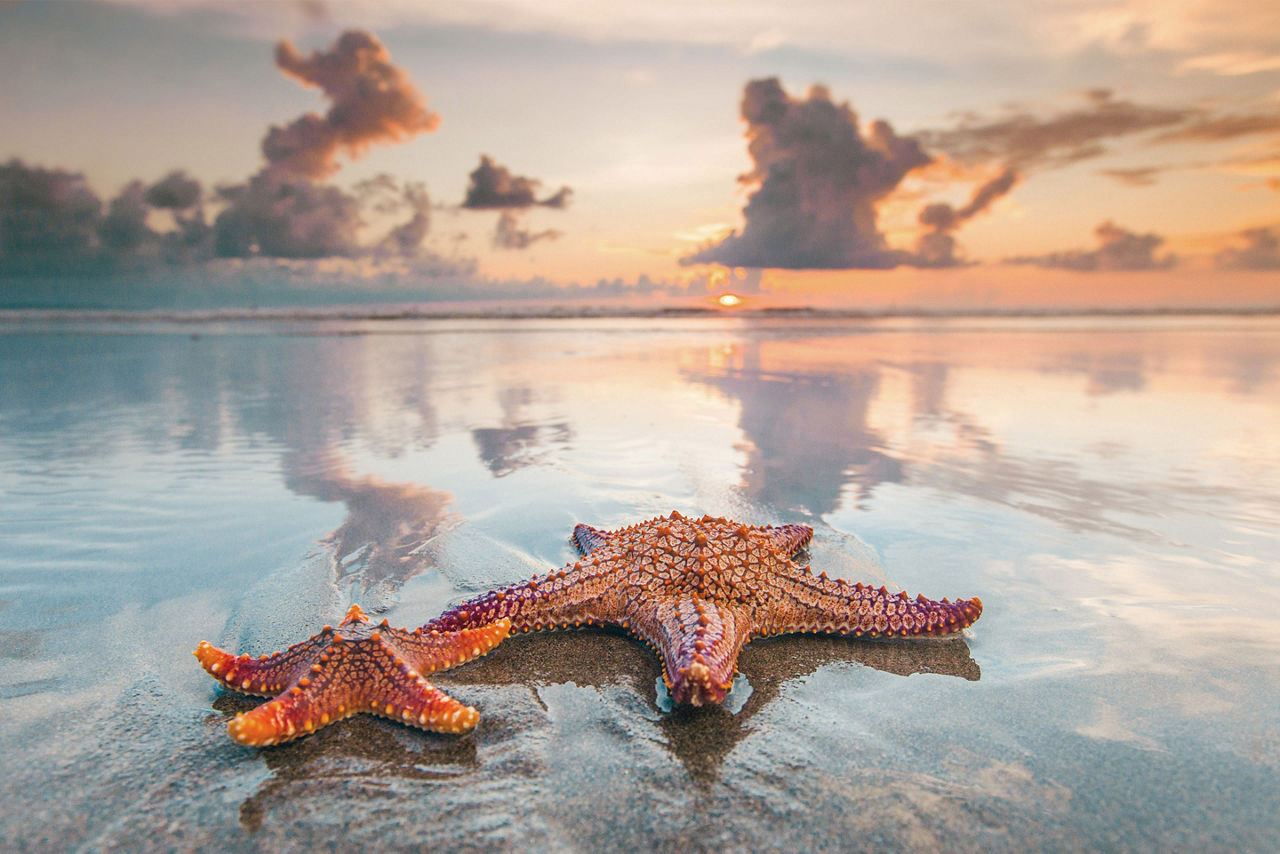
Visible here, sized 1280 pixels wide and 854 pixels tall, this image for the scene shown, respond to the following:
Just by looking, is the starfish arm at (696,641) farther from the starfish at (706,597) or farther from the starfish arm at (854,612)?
the starfish arm at (854,612)

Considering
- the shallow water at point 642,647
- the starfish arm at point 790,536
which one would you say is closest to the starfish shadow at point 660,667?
the shallow water at point 642,647

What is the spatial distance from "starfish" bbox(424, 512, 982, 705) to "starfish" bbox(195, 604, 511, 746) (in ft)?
1.54

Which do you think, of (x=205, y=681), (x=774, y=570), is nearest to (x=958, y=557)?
(x=774, y=570)

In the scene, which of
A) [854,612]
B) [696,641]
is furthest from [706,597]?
[854,612]

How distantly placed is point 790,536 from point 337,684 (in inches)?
110

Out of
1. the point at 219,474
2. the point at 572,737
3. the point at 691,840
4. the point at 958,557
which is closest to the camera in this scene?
Answer: the point at 691,840

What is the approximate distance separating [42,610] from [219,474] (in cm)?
315

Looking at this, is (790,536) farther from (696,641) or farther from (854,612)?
(696,641)

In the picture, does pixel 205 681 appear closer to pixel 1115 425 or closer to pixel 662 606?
pixel 662 606

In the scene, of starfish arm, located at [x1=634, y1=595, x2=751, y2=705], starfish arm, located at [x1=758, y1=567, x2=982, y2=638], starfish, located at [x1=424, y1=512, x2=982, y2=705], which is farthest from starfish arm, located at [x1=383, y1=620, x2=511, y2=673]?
starfish arm, located at [x1=758, y1=567, x2=982, y2=638]

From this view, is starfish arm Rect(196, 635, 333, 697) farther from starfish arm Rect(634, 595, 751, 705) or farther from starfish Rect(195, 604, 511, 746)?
starfish arm Rect(634, 595, 751, 705)

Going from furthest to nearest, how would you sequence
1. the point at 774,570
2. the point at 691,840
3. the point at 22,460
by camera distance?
1. the point at 22,460
2. the point at 774,570
3. the point at 691,840

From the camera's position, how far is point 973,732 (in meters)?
2.69

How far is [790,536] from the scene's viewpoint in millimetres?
4316
